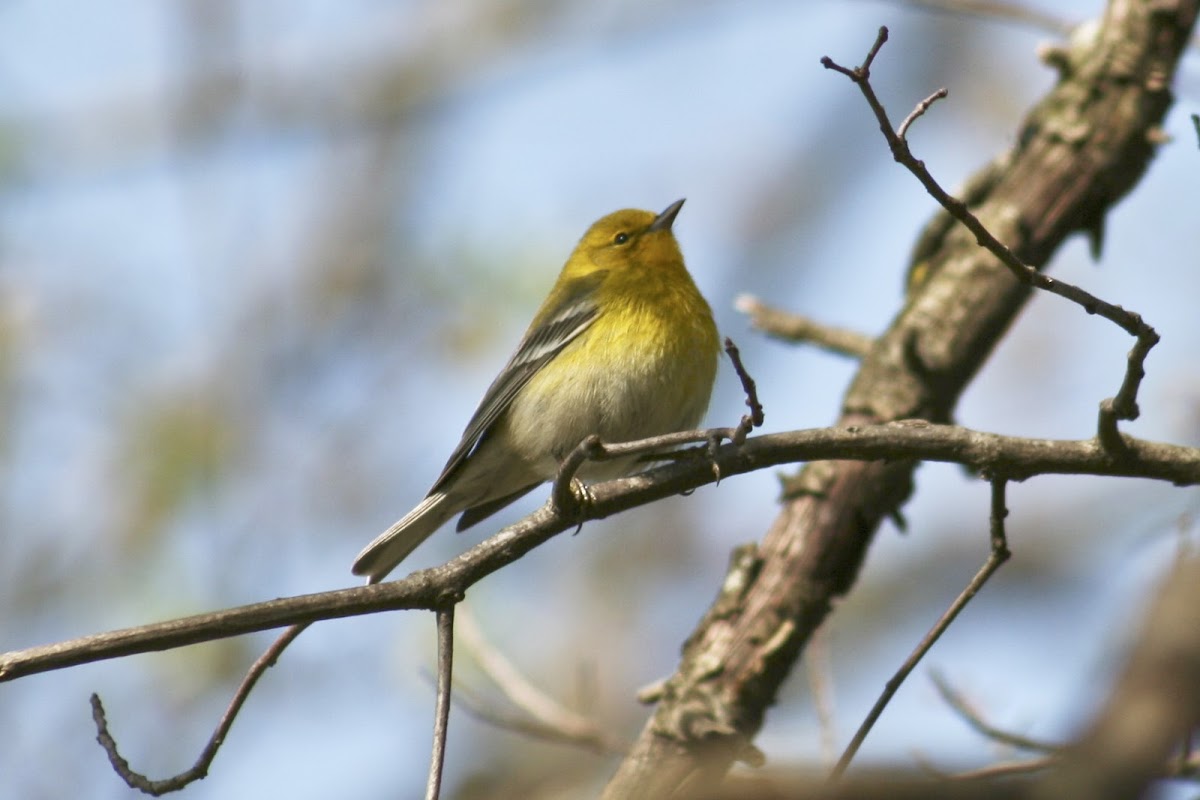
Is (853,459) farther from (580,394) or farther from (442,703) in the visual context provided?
(580,394)

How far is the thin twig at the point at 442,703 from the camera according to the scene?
3.29m

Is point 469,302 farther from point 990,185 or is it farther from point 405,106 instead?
point 990,185

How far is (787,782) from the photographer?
1649 millimetres

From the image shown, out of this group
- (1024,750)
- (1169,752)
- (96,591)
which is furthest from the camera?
(96,591)

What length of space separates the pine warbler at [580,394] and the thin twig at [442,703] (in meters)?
1.70

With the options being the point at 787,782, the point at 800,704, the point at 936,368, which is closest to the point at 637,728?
the point at 800,704

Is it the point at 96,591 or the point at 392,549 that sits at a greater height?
the point at 96,591

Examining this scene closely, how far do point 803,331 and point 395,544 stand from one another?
269 centimetres

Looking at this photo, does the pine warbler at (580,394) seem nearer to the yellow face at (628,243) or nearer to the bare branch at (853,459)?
the yellow face at (628,243)

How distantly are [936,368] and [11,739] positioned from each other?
609 centimetres

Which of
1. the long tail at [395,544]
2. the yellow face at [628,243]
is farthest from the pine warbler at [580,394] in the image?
the yellow face at [628,243]

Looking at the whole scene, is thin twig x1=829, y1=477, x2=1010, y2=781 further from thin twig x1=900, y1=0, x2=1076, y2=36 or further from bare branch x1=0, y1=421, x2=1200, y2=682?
thin twig x1=900, y1=0, x2=1076, y2=36

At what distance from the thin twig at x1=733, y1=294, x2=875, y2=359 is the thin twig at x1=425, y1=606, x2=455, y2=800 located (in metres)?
3.67

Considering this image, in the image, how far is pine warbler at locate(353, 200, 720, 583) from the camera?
5.71 m
